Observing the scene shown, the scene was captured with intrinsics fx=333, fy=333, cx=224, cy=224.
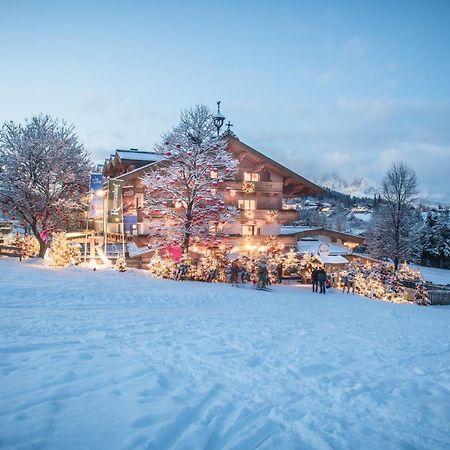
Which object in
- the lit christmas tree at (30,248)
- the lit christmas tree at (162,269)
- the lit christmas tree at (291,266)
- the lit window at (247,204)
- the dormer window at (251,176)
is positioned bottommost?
the lit christmas tree at (291,266)

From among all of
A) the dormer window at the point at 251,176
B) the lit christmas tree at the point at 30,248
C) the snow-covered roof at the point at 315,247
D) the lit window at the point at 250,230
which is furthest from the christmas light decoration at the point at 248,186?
the lit christmas tree at the point at 30,248

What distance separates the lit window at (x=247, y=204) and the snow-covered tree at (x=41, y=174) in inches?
567

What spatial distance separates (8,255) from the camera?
80.5 ft

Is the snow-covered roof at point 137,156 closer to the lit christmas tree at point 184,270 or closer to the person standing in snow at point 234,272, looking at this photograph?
the lit christmas tree at point 184,270

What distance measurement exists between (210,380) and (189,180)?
19085 mm

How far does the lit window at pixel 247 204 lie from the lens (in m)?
32.9

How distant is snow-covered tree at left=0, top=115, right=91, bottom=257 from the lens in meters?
25.0

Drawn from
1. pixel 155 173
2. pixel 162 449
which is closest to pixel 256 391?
pixel 162 449

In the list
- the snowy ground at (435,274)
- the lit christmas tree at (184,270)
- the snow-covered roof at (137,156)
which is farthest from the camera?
the snowy ground at (435,274)

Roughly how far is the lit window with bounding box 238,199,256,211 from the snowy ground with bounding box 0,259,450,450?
21.9 metres

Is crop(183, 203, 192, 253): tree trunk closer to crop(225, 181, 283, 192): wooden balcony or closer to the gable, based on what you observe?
crop(225, 181, 283, 192): wooden balcony

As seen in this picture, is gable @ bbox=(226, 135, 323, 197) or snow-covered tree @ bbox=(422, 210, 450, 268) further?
snow-covered tree @ bbox=(422, 210, 450, 268)

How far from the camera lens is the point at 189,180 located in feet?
78.0

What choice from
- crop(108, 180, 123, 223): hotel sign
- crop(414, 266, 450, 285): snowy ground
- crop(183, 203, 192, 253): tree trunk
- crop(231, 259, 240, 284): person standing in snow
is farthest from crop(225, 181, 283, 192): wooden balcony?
crop(414, 266, 450, 285): snowy ground
